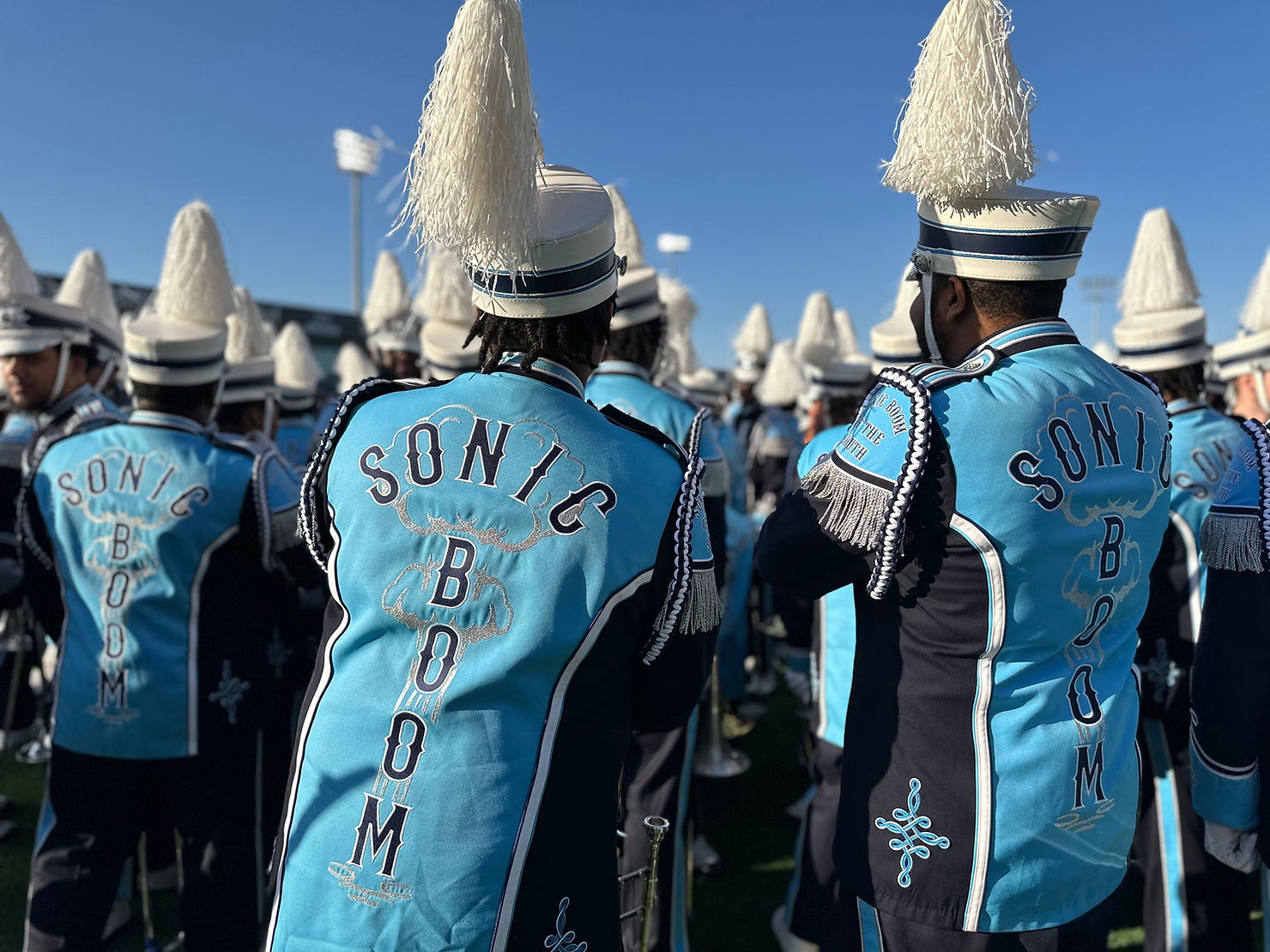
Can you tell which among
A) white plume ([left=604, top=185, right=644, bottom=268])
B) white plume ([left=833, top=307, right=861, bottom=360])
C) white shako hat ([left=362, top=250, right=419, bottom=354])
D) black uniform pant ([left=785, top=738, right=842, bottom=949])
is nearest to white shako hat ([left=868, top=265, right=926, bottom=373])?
white plume ([left=604, top=185, right=644, bottom=268])

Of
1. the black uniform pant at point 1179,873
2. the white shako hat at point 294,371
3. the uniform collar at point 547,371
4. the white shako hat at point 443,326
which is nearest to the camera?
the uniform collar at point 547,371

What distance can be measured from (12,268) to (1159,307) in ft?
17.1

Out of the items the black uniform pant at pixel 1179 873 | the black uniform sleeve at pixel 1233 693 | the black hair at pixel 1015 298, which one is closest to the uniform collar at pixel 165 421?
the black hair at pixel 1015 298

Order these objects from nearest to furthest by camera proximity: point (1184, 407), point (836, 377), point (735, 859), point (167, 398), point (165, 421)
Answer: point (165, 421)
point (167, 398)
point (1184, 407)
point (735, 859)
point (836, 377)

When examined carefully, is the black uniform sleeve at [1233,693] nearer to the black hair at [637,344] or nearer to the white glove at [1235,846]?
the white glove at [1235,846]

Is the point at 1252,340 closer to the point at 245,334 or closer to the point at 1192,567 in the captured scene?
the point at 1192,567

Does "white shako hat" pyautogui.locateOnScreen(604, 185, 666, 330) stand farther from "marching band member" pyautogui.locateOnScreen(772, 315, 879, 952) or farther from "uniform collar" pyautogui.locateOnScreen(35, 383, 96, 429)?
"uniform collar" pyautogui.locateOnScreen(35, 383, 96, 429)

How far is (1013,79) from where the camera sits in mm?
1744

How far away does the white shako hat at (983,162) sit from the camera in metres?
1.69

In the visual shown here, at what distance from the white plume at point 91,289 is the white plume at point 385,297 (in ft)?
7.93

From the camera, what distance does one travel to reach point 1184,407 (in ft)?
9.93

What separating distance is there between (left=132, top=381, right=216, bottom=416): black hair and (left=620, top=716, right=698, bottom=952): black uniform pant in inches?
71.7

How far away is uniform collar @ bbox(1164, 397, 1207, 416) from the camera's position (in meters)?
3.00

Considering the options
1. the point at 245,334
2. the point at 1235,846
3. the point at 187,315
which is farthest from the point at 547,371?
the point at 245,334
